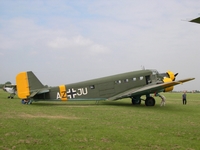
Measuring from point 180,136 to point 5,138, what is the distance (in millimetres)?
5442

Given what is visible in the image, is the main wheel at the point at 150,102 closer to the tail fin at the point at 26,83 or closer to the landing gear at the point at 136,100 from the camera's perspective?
the landing gear at the point at 136,100

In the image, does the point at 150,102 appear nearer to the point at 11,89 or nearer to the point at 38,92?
the point at 38,92

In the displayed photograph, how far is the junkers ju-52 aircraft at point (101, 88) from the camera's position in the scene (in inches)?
685

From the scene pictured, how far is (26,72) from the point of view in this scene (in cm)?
1789

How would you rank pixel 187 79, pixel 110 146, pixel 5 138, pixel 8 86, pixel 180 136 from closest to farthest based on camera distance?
pixel 110 146 < pixel 5 138 < pixel 180 136 < pixel 187 79 < pixel 8 86

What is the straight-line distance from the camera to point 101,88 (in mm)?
18375

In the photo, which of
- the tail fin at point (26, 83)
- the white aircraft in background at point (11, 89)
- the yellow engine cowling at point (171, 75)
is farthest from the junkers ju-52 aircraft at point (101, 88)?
the white aircraft in background at point (11, 89)

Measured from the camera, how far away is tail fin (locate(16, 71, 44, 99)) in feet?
57.7

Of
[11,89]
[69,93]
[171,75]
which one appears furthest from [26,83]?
[171,75]

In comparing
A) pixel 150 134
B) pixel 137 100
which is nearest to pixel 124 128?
pixel 150 134

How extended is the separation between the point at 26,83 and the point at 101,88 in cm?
614

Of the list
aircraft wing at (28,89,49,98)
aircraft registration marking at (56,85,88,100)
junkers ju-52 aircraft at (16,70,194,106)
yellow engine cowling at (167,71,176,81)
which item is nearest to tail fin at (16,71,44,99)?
junkers ju-52 aircraft at (16,70,194,106)

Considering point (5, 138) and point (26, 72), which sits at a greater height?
point (26, 72)

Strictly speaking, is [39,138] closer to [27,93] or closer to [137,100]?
[27,93]
